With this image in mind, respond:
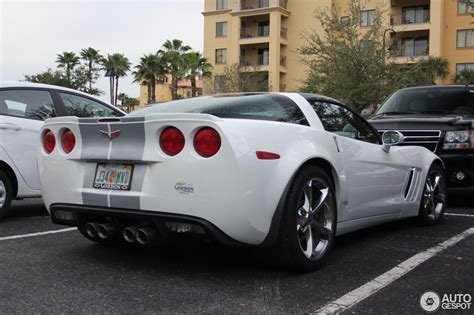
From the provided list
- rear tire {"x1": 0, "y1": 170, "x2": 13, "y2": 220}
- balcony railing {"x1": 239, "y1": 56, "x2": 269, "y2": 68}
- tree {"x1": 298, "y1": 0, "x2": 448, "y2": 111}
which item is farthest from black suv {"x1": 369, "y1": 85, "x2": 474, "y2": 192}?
balcony railing {"x1": 239, "y1": 56, "x2": 269, "y2": 68}

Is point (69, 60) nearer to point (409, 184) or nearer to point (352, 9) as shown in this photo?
point (352, 9)

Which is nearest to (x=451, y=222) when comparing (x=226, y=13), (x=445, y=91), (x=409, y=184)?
(x=409, y=184)

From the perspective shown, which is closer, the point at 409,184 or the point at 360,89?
the point at 409,184

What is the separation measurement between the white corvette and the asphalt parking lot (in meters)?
0.27

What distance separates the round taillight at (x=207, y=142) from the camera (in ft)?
11.2

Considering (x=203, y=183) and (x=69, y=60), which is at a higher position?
(x=69, y=60)

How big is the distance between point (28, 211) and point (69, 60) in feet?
160

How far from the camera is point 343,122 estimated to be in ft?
15.6

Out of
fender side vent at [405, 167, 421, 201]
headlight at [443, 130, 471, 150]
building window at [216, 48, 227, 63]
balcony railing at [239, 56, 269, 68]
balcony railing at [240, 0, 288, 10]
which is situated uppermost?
balcony railing at [240, 0, 288, 10]

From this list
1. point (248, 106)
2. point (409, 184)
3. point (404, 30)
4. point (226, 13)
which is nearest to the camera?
point (248, 106)

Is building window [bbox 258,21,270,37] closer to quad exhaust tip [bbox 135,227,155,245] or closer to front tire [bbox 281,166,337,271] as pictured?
front tire [bbox 281,166,337,271]

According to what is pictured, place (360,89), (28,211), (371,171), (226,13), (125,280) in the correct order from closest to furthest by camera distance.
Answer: (125,280), (371,171), (28,211), (360,89), (226,13)

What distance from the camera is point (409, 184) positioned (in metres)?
5.38

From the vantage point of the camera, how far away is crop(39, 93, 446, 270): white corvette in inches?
135
